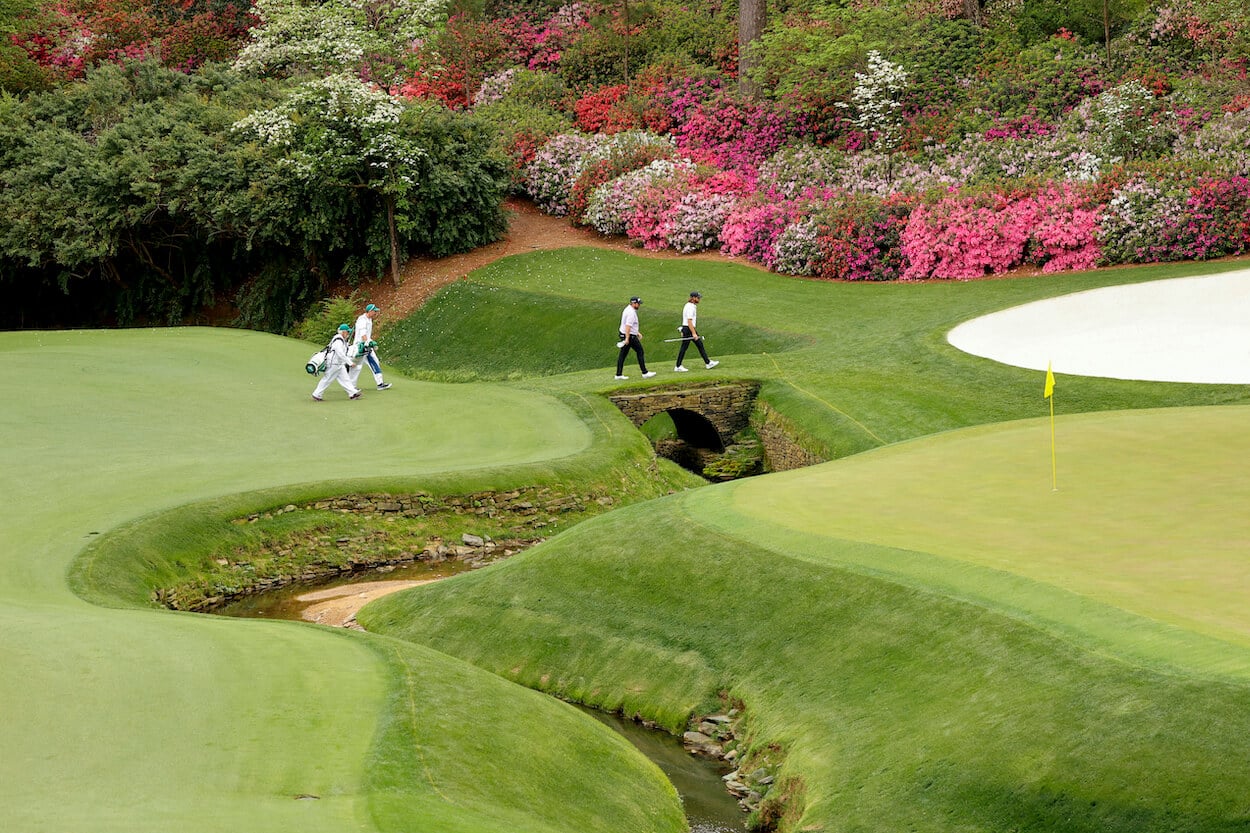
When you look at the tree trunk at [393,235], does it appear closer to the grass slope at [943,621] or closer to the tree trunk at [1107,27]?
the tree trunk at [1107,27]

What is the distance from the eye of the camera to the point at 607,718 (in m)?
13.7

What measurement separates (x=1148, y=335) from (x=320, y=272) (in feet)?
80.9

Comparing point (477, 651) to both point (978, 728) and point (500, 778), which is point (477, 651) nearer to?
point (500, 778)

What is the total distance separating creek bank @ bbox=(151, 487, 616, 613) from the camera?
1884cm

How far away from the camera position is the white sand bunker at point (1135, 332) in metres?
25.5

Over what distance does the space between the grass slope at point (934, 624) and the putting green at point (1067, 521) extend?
1.5 inches

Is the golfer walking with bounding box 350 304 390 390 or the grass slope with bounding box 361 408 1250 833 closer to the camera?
the grass slope with bounding box 361 408 1250 833

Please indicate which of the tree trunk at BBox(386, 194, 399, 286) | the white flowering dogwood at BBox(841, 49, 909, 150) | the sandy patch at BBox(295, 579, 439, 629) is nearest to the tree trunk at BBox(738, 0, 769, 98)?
the white flowering dogwood at BBox(841, 49, 909, 150)

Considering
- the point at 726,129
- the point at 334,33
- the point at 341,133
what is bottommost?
the point at 341,133

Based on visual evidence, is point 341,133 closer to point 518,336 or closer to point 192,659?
point 518,336

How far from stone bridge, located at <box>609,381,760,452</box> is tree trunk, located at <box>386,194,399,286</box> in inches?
658

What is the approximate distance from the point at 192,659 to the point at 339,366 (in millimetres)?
15603

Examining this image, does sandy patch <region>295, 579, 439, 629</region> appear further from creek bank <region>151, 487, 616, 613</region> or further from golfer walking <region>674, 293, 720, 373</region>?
golfer walking <region>674, 293, 720, 373</region>

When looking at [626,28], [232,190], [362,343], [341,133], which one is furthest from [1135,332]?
[626,28]
